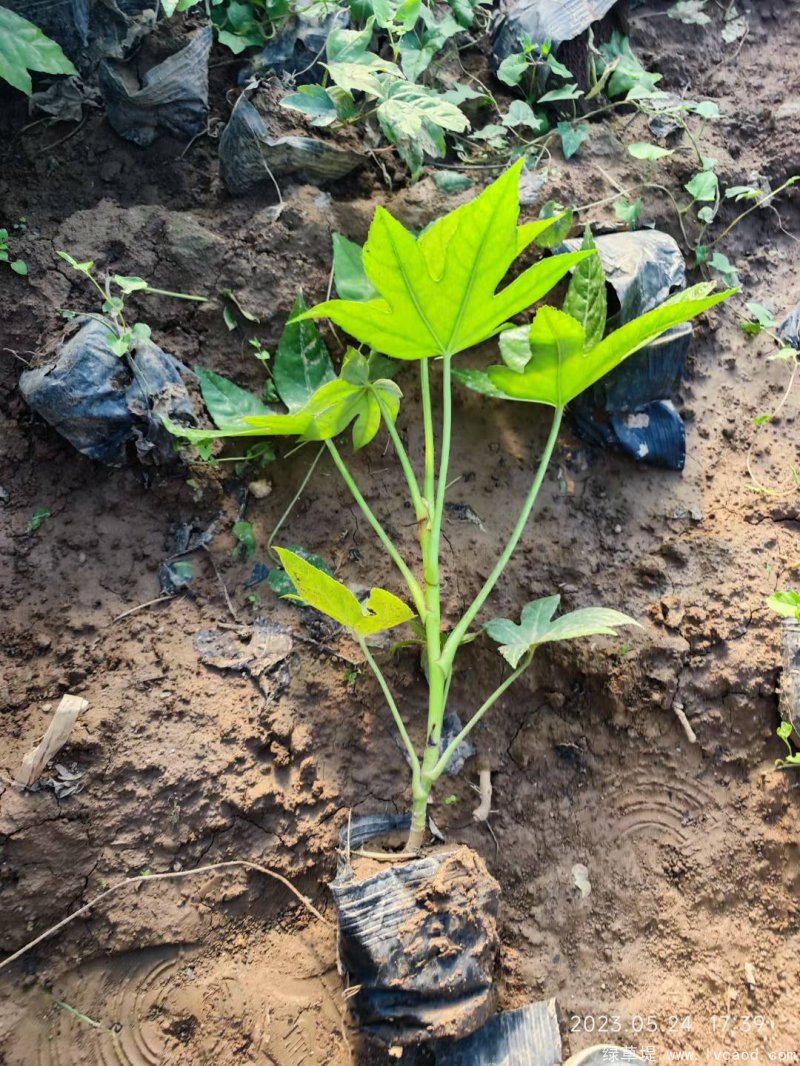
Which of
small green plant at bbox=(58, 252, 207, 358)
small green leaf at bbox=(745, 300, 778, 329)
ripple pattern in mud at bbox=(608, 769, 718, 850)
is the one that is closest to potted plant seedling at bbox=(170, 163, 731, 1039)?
small green plant at bbox=(58, 252, 207, 358)

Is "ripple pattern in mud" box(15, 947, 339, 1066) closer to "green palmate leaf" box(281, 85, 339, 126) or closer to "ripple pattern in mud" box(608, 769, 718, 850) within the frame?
"ripple pattern in mud" box(608, 769, 718, 850)

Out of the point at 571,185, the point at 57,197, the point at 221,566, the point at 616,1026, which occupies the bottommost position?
the point at 616,1026

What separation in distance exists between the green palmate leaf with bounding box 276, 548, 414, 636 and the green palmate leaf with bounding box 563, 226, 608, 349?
731mm

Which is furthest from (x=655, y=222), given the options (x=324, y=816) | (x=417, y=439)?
(x=324, y=816)

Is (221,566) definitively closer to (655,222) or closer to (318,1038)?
(318,1038)

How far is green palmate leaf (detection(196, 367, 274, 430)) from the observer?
137cm

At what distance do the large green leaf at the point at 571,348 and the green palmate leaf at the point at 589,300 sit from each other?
0.15m

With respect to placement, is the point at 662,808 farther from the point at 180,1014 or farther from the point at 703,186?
the point at 703,186

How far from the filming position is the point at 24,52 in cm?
141

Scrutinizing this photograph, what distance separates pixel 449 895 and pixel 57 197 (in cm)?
159

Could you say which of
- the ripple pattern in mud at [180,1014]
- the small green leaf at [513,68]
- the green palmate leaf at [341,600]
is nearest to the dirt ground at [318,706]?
the ripple pattern in mud at [180,1014]

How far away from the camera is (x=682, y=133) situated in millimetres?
1927

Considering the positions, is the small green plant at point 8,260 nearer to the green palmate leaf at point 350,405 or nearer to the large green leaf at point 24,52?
the large green leaf at point 24,52

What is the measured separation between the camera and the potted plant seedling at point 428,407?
3.41 ft
